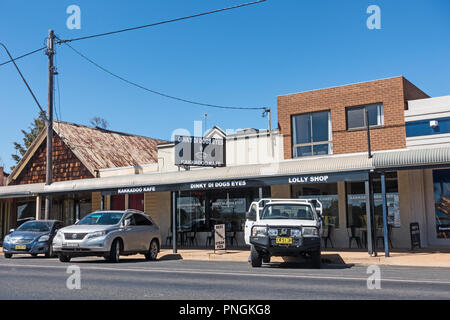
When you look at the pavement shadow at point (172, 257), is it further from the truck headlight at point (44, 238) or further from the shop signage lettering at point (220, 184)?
the truck headlight at point (44, 238)

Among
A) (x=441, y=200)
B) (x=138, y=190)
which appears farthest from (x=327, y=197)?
(x=138, y=190)

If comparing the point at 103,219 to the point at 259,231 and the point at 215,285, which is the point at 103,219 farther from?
the point at 215,285

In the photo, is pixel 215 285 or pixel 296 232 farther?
Answer: pixel 296 232

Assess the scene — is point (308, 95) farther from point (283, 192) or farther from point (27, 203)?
point (27, 203)

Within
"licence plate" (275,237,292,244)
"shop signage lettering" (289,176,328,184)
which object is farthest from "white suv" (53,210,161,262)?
"shop signage lettering" (289,176,328,184)

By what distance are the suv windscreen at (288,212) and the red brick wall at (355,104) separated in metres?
6.39

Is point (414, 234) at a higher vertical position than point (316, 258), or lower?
higher

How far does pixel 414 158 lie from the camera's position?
597 inches

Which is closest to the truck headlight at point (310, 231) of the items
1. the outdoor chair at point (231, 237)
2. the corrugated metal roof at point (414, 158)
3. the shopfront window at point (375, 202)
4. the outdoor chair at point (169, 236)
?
the corrugated metal roof at point (414, 158)

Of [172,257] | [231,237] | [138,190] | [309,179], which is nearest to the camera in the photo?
[309,179]

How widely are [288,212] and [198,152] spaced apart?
961 cm

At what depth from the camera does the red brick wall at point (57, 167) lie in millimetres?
28203

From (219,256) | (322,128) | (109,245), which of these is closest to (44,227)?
(109,245)

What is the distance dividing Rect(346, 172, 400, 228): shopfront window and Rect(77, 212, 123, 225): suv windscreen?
911 cm
